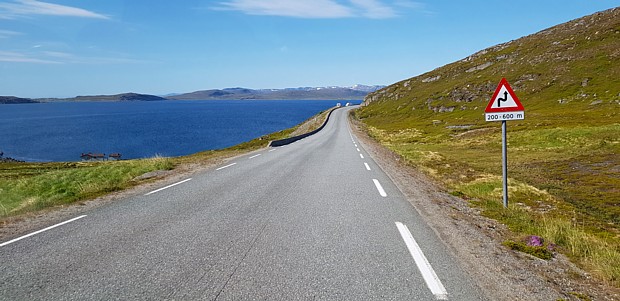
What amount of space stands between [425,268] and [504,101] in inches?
229

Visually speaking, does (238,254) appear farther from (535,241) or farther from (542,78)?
(542,78)

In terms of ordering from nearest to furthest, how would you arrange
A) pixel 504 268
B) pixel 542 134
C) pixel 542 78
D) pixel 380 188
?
pixel 504 268, pixel 380 188, pixel 542 134, pixel 542 78

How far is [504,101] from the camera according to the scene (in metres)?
9.13

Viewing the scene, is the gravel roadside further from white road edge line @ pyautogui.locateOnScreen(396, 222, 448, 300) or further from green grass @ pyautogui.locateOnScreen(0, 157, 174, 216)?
green grass @ pyautogui.locateOnScreen(0, 157, 174, 216)

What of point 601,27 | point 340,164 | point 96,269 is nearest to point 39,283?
point 96,269

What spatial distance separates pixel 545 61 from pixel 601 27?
24006 mm

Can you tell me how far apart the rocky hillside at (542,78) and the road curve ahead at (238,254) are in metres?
53.7

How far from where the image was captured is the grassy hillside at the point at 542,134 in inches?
412

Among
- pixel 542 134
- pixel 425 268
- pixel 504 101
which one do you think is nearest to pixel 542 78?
pixel 542 134

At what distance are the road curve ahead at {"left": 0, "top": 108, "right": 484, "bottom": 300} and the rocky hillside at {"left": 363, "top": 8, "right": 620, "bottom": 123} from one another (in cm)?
5374

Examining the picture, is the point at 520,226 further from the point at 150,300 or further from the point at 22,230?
the point at 22,230

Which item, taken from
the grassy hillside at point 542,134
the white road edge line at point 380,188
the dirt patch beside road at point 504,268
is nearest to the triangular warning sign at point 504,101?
the grassy hillside at point 542,134

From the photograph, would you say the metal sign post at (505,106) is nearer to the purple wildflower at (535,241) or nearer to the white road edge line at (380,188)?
the purple wildflower at (535,241)

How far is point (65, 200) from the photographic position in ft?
34.2
